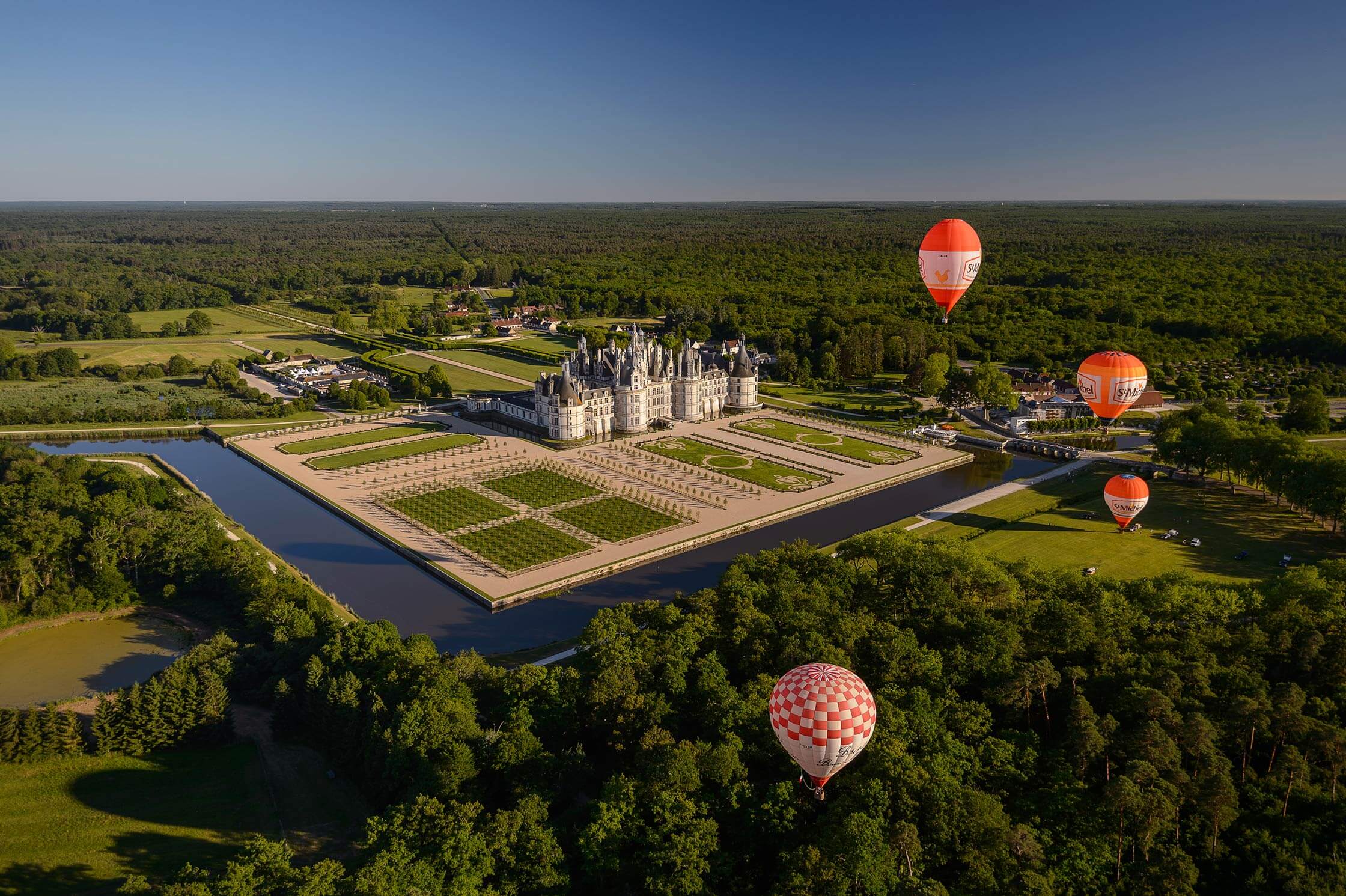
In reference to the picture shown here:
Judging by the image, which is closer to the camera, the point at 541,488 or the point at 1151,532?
the point at 1151,532

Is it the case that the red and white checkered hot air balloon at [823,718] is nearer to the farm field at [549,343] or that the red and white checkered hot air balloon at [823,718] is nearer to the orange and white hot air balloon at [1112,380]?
the orange and white hot air balloon at [1112,380]

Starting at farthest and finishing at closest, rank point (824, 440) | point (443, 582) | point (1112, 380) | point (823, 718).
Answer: point (824, 440)
point (1112, 380)
point (443, 582)
point (823, 718)

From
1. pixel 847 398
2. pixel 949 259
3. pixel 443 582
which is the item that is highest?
Answer: pixel 949 259

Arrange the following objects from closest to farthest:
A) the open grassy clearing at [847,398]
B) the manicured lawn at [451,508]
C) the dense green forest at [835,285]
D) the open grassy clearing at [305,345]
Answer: the manicured lawn at [451,508] → the open grassy clearing at [847,398] → the dense green forest at [835,285] → the open grassy clearing at [305,345]

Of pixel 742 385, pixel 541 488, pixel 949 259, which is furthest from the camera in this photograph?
pixel 742 385

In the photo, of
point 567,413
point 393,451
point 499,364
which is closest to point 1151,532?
point 567,413

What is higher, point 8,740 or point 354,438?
point 354,438

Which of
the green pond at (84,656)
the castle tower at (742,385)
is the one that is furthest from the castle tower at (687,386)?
the green pond at (84,656)

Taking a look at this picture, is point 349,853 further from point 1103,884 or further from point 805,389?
point 805,389

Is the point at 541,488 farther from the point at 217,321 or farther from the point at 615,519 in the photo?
the point at 217,321
